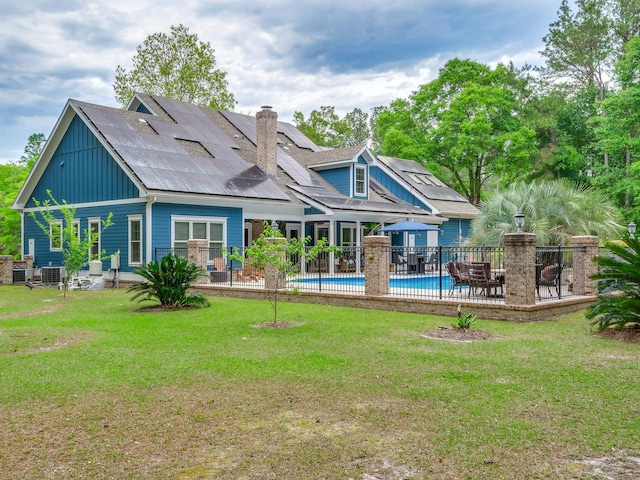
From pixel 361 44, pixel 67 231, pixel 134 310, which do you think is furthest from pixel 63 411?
pixel 361 44

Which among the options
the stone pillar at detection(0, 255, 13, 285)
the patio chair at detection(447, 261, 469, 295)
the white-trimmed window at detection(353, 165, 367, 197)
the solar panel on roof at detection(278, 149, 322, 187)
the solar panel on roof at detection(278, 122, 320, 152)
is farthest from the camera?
the solar panel on roof at detection(278, 122, 320, 152)

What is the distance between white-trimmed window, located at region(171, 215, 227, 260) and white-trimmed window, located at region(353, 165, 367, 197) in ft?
26.3

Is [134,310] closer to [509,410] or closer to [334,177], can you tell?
[509,410]

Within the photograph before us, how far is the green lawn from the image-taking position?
4098 mm

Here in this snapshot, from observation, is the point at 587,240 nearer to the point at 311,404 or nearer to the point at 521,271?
the point at 521,271

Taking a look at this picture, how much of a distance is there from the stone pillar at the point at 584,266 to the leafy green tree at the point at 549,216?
162 inches

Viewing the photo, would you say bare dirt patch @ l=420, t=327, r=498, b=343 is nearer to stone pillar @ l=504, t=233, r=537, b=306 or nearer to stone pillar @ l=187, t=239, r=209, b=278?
stone pillar @ l=504, t=233, r=537, b=306

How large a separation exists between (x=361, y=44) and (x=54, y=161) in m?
16.2

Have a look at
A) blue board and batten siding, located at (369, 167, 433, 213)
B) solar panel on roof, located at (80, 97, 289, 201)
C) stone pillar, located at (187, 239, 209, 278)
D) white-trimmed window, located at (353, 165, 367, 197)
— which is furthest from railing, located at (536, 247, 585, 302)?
blue board and batten siding, located at (369, 167, 433, 213)

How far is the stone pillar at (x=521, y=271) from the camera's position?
1129cm

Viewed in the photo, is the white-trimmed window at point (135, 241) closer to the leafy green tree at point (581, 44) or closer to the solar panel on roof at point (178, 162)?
the solar panel on roof at point (178, 162)

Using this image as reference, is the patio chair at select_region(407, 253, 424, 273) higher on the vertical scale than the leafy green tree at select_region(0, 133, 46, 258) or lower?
lower

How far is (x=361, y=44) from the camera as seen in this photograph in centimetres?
2855

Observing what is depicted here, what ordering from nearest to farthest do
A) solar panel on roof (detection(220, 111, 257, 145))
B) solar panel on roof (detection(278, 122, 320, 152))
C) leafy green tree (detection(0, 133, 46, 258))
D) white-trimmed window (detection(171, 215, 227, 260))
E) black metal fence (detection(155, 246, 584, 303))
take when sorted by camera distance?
1. black metal fence (detection(155, 246, 584, 303))
2. white-trimmed window (detection(171, 215, 227, 260))
3. solar panel on roof (detection(220, 111, 257, 145))
4. solar panel on roof (detection(278, 122, 320, 152))
5. leafy green tree (detection(0, 133, 46, 258))
